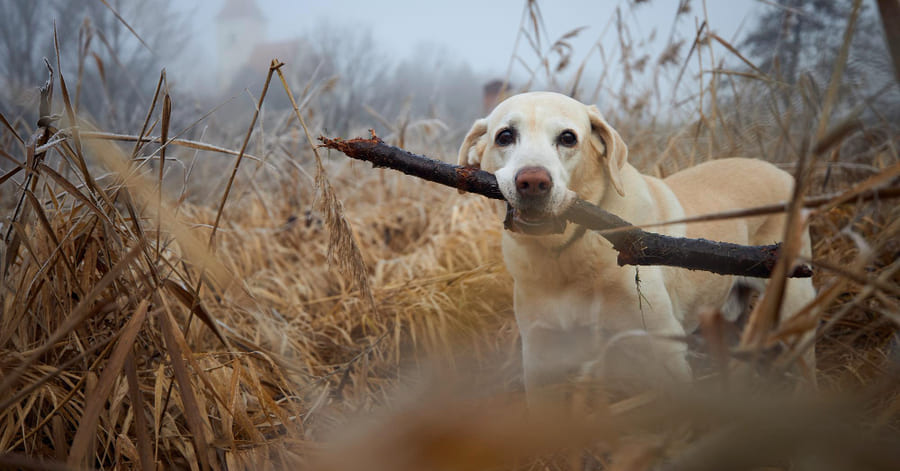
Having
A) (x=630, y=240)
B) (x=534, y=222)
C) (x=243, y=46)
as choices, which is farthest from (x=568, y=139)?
(x=243, y=46)

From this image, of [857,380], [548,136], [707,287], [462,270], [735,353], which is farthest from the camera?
[462,270]

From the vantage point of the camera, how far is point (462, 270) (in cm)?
307

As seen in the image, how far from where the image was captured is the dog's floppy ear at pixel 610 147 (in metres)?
1.69

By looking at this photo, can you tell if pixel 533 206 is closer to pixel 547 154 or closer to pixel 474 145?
pixel 547 154

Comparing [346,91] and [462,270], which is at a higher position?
[346,91]

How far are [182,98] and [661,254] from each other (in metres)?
7.78

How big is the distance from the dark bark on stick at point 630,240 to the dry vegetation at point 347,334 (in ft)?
0.51

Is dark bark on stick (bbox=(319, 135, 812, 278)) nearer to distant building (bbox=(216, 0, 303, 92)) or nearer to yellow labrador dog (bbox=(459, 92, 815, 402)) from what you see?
yellow labrador dog (bbox=(459, 92, 815, 402))

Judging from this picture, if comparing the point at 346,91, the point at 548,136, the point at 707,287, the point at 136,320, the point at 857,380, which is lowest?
the point at 857,380

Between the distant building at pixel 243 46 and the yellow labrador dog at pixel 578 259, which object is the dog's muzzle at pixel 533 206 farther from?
the distant building at pixel 243 46

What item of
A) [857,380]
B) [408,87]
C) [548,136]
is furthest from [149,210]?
[408,87]

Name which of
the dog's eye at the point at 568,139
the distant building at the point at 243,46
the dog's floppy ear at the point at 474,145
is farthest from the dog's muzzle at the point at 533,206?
the distant building at the point at 243,46

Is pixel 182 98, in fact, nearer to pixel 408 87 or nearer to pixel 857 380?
pixel 408 87

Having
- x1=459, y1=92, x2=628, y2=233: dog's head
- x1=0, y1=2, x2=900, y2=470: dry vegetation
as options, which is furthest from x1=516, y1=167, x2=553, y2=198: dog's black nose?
x1=0, y1=2, x2=900, y2=470: dry vegetation
